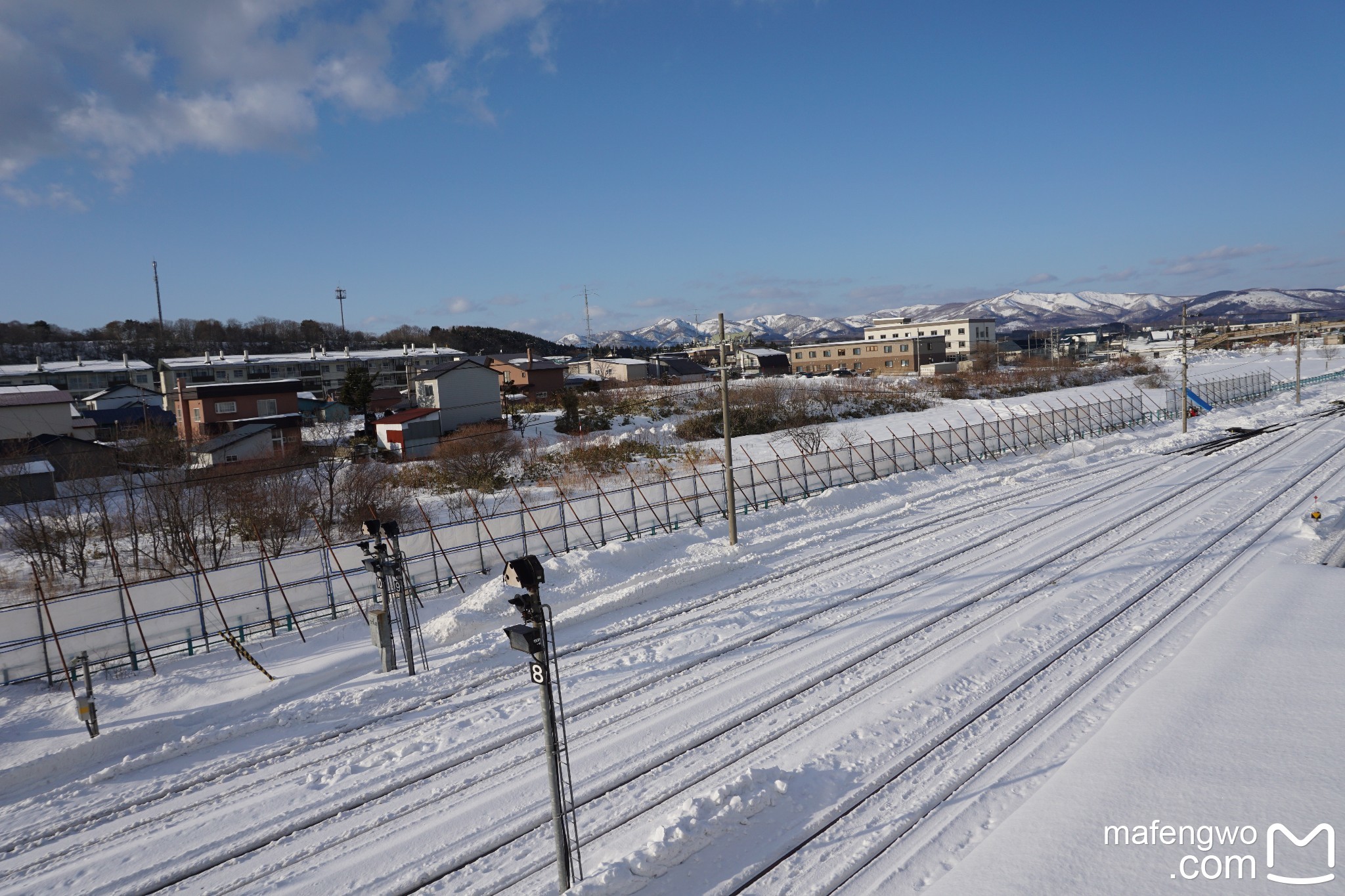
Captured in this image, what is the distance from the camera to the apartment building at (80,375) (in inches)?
2955

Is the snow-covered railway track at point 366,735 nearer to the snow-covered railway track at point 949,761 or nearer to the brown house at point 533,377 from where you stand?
the snow-covered railway track at point 949,761

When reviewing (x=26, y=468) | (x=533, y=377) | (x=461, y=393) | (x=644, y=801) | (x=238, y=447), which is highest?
(x=533, y=377)

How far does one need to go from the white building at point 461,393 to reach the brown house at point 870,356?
192 ft

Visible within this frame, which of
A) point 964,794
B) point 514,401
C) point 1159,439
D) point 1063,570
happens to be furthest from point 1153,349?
point 964,794

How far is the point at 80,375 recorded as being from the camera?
7675 cm

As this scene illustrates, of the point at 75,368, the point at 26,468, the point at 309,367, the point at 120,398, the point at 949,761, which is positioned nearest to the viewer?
the point at 949,761

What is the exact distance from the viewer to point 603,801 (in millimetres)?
9250

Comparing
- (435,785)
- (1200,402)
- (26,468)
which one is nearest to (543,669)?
(435,785)

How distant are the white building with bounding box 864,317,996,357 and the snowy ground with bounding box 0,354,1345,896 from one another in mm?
108476

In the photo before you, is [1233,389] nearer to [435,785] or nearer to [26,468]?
[435,785]

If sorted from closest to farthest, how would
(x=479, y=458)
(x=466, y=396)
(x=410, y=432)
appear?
(x=479, y=458) < (x=410, y=432) < (x=466, y=396)

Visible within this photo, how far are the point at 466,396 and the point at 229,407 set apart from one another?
682 inches

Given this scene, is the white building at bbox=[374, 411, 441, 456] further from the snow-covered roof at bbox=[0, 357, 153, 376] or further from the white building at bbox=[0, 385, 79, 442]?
the snow-covered roof at bbox=[0, 357, 153, 376]

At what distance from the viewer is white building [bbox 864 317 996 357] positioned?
123 meters
